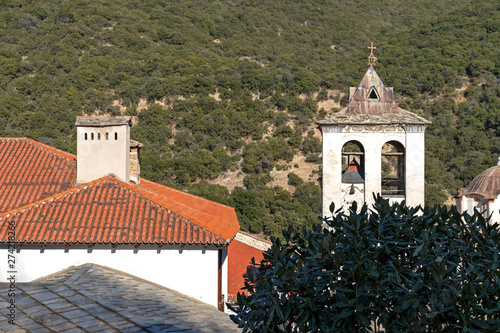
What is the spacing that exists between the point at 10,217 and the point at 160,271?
289 cm

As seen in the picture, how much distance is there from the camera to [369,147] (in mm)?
10781

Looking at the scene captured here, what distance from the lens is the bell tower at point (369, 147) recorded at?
10.7 m

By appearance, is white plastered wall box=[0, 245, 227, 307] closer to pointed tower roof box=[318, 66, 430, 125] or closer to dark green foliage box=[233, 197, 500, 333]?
pointed tower roof box=[318, 66, 430, 125]

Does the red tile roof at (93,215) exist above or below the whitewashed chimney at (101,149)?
below

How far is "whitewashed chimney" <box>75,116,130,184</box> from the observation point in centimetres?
1080

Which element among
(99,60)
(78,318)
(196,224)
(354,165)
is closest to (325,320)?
(78,318)

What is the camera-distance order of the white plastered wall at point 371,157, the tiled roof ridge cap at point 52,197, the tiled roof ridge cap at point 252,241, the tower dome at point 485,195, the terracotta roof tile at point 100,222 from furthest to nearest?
1. the tiled roof ridge cap at point 252,241
2. the white plastered wall at point 371,157
3. the tower dome at point 485,195
4. the tiled roof ridge cap at point 52,197
5. the terracotta roof tile at point 100,222

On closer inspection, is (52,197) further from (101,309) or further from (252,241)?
(252,241)

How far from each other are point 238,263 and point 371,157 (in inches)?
192

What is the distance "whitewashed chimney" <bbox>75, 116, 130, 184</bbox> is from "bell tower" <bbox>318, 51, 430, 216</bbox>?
4.30 m

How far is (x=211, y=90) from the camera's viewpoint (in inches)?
1859

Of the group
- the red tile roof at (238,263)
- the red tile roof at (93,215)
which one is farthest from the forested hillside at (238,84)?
the red tile roof at (93,215)

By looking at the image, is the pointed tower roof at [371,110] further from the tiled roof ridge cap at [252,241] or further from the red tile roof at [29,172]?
the tiled roof ridge cap at [252,241]

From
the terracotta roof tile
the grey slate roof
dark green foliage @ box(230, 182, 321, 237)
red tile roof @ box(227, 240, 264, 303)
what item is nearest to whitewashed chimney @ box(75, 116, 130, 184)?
the terracotta roof tile
